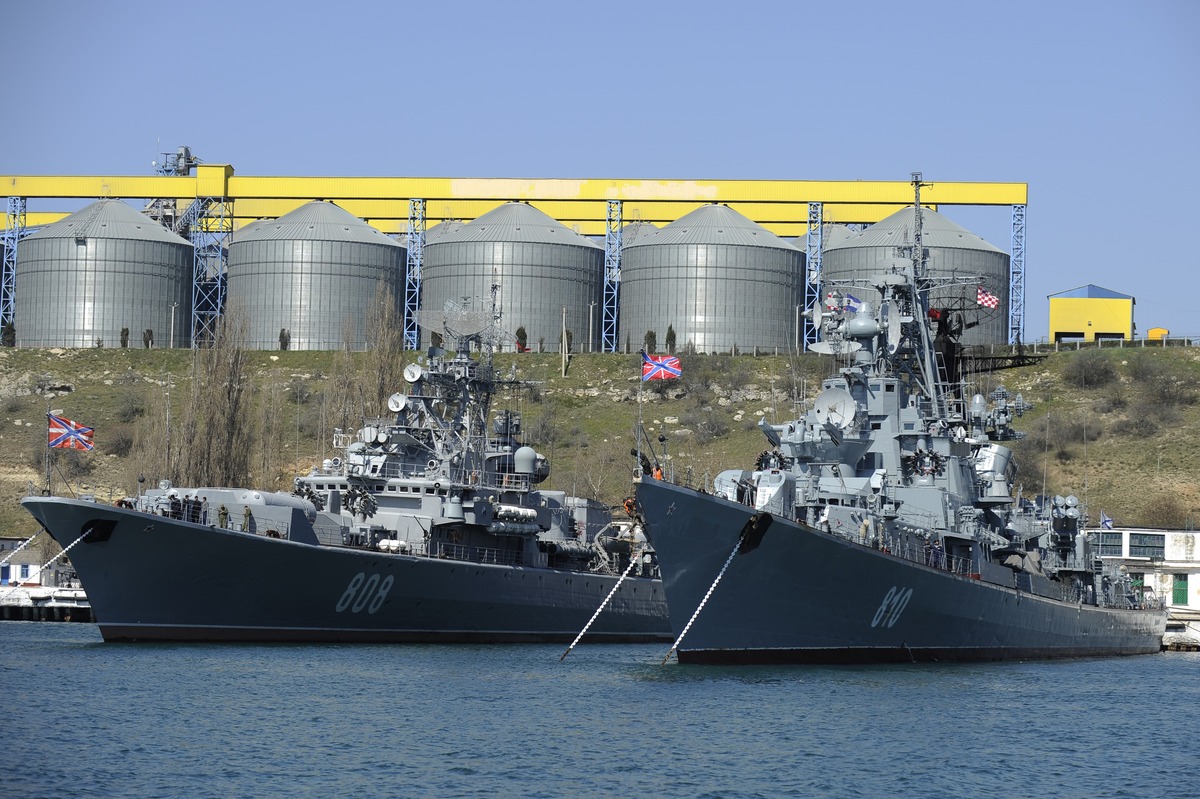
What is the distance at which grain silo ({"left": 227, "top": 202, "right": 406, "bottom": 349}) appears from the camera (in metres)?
90.4

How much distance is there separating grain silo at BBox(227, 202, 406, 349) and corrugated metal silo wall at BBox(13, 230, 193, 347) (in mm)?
4517

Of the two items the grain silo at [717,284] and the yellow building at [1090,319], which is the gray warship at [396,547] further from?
the yellow building at [1090,319]

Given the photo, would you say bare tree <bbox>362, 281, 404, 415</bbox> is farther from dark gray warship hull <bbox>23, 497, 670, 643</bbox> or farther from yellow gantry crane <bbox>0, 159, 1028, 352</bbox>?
yellow gantry crane <bbox>0, 159, 1028, 352</bbox>

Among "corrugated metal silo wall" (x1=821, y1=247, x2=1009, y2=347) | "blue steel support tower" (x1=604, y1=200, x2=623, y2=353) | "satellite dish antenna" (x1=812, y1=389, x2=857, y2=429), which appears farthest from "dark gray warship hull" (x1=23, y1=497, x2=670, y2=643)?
"blue steel support tower" (x1=604, y1=200, x2=623, y2=353)

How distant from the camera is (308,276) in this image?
90812 mm

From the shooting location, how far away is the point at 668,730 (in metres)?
27.2

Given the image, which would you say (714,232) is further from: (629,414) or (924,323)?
(924,323)

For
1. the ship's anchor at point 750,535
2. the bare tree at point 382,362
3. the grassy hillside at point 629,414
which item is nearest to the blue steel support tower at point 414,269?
the grassy hillside at point 629,414

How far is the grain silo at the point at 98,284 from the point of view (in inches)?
3617

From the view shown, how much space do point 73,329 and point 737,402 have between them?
125 feet

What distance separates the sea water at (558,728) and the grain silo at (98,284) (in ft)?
184

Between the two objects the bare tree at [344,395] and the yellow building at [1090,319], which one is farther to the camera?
the yellow building at [1090,319]

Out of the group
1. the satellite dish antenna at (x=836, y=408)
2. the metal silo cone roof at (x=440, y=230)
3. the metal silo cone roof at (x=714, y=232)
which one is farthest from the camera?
the metal silo cone roof at (x=440, y=230)

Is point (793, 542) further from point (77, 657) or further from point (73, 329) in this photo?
point (73, 329)
